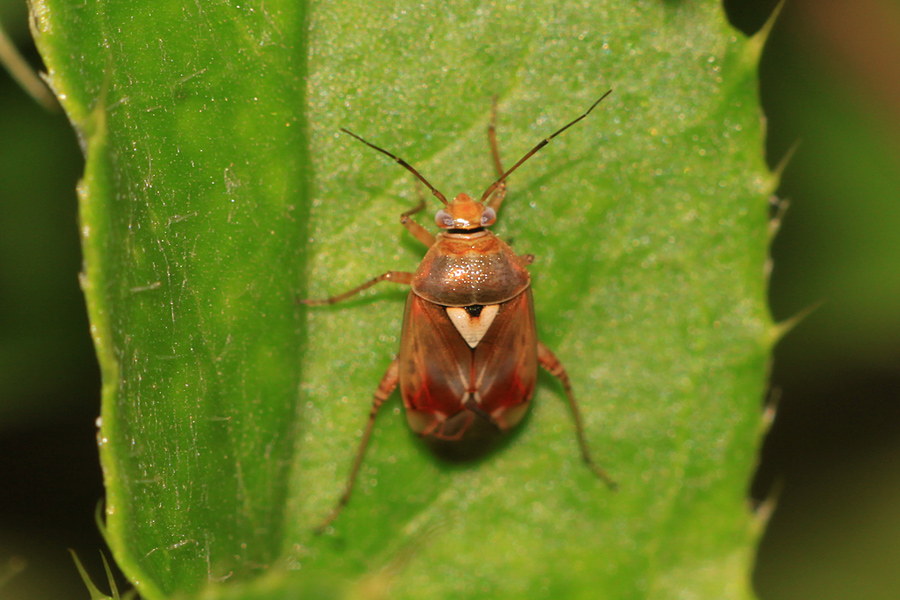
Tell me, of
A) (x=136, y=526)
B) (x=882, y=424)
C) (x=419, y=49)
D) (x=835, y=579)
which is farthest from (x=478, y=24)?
(x=835, y=579)

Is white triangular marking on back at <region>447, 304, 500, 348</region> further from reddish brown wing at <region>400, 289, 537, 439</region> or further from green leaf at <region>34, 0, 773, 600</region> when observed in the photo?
green leaf at <region>34, 0, 773, 600</region>

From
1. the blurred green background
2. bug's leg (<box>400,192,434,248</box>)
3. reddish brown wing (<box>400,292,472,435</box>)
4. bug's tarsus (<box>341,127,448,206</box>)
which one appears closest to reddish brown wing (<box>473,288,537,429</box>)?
reddish brown wing (<box>400,292,472,435</box>)

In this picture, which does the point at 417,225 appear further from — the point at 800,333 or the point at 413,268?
the point at 800,333

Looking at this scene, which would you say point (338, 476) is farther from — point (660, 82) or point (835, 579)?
point (835, 579)

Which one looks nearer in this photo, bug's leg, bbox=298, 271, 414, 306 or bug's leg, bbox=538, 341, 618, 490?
bug's leg, bbox=298, 271, 414, 306

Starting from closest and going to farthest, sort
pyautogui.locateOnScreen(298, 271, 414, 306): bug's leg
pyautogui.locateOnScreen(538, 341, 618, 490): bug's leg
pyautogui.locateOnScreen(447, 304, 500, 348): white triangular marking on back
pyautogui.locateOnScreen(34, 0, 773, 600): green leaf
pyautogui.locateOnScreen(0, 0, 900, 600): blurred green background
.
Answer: pyautogui.locateOnScreen(34, 0, 773, 600): green leaf
pyautogui.locateOnScreen(298, 271, 414, 306): bug's leg
pyautogui.locateOnScreen(538, 341, 618, 490): bug's leg
pyautogui.locateOnScreen(447, 304, 500, 348): white triangular marking on back
pyautogui.locateOnScreen(0, 0, 900, 600): blurred green background

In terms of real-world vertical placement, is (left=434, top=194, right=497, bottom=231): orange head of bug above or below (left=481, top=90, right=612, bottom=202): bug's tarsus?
below

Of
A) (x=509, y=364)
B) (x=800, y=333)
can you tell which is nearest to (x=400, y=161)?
(x=509, y=364)

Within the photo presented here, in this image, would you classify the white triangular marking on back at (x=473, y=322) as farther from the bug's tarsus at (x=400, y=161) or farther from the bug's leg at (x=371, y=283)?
the bug's tarsus at (x=400, y=161)
